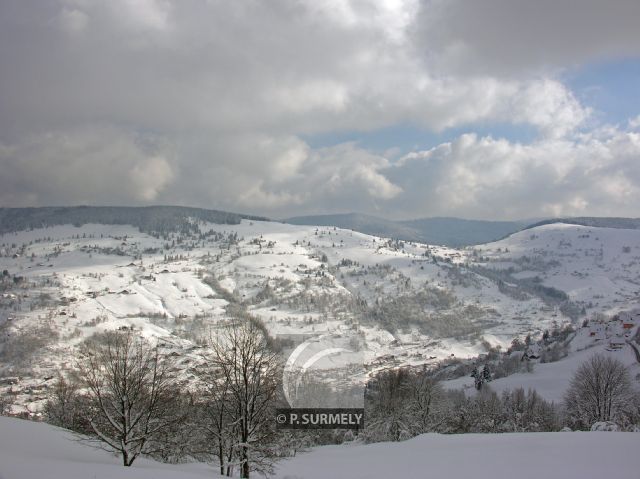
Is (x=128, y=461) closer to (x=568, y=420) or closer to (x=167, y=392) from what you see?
(x=167, y=392)

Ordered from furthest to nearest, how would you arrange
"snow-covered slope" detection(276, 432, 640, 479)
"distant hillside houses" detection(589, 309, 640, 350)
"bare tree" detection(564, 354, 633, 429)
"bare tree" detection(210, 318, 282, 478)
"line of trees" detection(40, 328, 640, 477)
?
"distant hillside houses" detection(589, 309, 640, 350)
"bare tree" detection(564, 354, 633, 429)
"line of trees" detection(40, 328, 640, 477)
"bare tree" detection(210, 318, 282, 478)
"snow-covered slope" detection(276, 432, 640, 479)

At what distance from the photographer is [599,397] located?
51094 millimetres

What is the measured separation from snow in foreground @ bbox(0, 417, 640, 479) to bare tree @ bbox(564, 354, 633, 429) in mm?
33146

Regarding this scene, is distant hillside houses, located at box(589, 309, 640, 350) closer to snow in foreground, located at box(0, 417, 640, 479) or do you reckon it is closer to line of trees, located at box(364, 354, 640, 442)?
line of trees, located at box(364, 354, 640, 442)

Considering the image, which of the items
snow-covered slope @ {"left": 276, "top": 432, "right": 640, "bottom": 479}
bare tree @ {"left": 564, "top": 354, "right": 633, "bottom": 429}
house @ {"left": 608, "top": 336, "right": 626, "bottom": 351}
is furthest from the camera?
house @ {"left": 608, "top": 336, "right": 626, "bottom": 351}

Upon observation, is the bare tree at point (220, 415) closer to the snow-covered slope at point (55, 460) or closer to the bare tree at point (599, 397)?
the snow-covered slope at point (55, 460)

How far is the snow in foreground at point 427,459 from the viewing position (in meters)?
14.5

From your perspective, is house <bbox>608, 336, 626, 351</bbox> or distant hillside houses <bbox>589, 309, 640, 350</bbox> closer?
house <bbox>608, 336, 626, 351</bbox>

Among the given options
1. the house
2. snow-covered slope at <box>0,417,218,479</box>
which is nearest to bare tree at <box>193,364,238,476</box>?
snow-covered slope at <box>0,417,218,479</box>

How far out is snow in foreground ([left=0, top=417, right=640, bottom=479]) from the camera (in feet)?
47.7

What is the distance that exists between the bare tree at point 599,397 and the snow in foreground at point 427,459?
1305 inches

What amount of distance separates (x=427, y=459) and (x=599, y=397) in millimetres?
41477

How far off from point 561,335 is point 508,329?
48430mm

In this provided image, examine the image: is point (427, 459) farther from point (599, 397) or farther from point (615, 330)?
point (615, 330)
